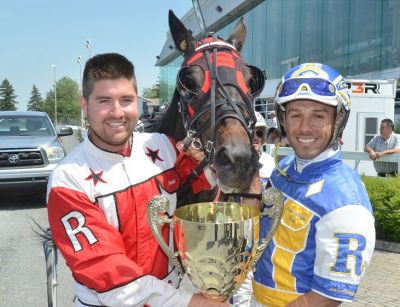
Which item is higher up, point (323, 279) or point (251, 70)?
point (251, 70)

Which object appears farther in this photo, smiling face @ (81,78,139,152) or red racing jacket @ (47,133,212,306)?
smiling face @ (81,78,139,152)

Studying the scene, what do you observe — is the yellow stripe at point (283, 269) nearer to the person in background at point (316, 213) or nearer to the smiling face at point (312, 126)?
the person in background at point (316, 213)

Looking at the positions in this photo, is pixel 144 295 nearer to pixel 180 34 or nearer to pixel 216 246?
pixel 216 246

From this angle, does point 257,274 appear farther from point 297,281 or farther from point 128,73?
point 128,73

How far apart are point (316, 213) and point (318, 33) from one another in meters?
25.7

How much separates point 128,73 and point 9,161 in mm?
7492

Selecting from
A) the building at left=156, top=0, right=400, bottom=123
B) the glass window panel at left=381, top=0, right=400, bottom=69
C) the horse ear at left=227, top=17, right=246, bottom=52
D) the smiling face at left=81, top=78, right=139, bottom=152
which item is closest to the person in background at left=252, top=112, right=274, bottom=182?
the horse ear at left=227, top=17, right=246, bottom=52

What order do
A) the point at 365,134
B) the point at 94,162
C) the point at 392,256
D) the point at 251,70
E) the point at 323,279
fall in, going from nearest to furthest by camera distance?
1. the point at 323,279
2. the point at 94,162
3. the point at 251,70
4. the point at 392,256
5. the point at 365,134

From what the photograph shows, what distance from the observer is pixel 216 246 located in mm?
1652

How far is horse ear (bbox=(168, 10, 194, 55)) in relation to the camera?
279 centimetres

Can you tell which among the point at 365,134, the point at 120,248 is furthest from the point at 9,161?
the point at 365,134

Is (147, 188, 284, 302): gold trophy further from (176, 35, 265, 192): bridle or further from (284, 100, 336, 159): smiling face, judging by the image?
(176, 35, 265, 192): bridle

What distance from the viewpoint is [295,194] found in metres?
1.87

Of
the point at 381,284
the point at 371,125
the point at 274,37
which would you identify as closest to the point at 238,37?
the point at 381,284
